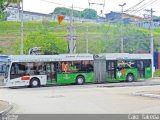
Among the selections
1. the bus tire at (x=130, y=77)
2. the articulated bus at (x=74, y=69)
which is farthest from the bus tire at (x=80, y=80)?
the bus tire at (x=130, y=77)

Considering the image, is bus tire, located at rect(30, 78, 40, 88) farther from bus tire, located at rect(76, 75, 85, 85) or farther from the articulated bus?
bus tire, located at rect(76, 75, 85, 85)

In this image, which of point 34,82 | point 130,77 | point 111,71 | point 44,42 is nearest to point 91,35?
point 44,42

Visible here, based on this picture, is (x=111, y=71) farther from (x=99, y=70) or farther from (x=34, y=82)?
(x=34, y=82)

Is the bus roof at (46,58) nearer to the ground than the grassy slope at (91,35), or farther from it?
nearer to the ground

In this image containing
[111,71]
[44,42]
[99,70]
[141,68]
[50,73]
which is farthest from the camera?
[44,42]

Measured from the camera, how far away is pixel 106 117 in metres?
13.8

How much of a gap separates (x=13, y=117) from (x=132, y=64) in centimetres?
2591

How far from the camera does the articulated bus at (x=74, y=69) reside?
115 ft

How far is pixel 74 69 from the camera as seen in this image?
37.3 metres

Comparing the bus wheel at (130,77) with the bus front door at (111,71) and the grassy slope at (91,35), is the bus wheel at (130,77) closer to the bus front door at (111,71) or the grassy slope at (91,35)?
the bus front door at (111,71)

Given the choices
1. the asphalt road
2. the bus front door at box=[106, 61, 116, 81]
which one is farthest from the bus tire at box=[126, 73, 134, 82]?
the asphalt road

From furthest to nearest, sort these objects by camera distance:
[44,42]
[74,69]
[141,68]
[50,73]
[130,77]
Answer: [44,42] < [141,68] < [130,77] < [74,69] < [50,73]

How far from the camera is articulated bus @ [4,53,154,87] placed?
35.1 m

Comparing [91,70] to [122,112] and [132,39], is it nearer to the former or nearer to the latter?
[122,112]
